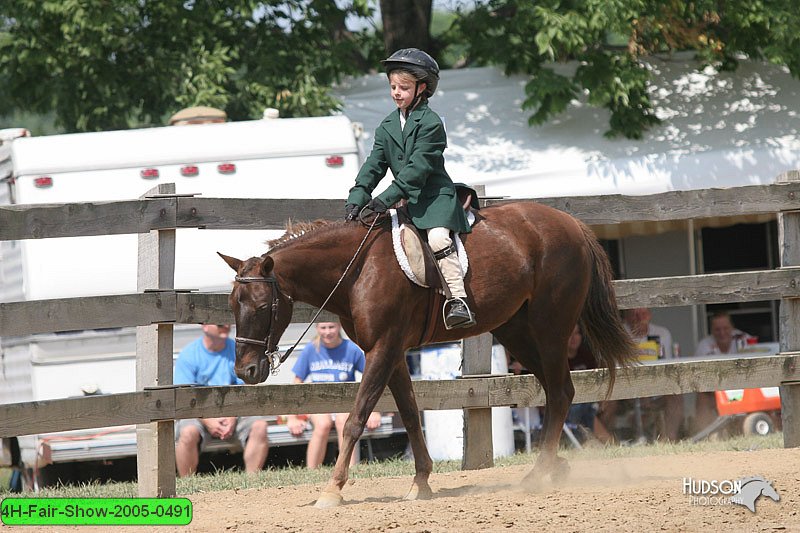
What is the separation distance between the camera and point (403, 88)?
6.17m

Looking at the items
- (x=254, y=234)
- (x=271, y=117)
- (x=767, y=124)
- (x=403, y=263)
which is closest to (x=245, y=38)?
(x=271, y=117)

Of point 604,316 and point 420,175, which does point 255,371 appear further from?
point 604,316

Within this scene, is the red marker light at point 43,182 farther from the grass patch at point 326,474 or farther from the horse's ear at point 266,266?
the horse's ear at point 266,266

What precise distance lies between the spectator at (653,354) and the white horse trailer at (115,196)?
334 centimetres

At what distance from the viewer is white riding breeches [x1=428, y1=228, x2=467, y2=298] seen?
239 inches

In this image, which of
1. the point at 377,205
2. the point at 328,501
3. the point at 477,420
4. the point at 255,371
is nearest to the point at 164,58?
the point at 477,420

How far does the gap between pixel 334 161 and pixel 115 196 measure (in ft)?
6.69

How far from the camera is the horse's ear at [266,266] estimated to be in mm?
5742

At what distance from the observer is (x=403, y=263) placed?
6.07 metres

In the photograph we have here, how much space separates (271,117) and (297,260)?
498 centimetres

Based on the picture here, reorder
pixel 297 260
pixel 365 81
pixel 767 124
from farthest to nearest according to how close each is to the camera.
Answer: pixel 365 81 < pixel 767 124 < pixel 297 260

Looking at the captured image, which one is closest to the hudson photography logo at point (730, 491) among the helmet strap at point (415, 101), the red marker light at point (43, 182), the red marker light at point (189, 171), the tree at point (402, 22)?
the helmet strap at point (415, 101)

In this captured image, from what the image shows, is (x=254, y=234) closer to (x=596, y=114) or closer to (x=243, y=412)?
(x=243, y=412)

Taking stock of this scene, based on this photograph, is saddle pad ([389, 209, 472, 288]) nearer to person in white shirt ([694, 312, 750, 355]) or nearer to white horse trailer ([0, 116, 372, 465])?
white horse trailer ([0, 116, 372, 465])
